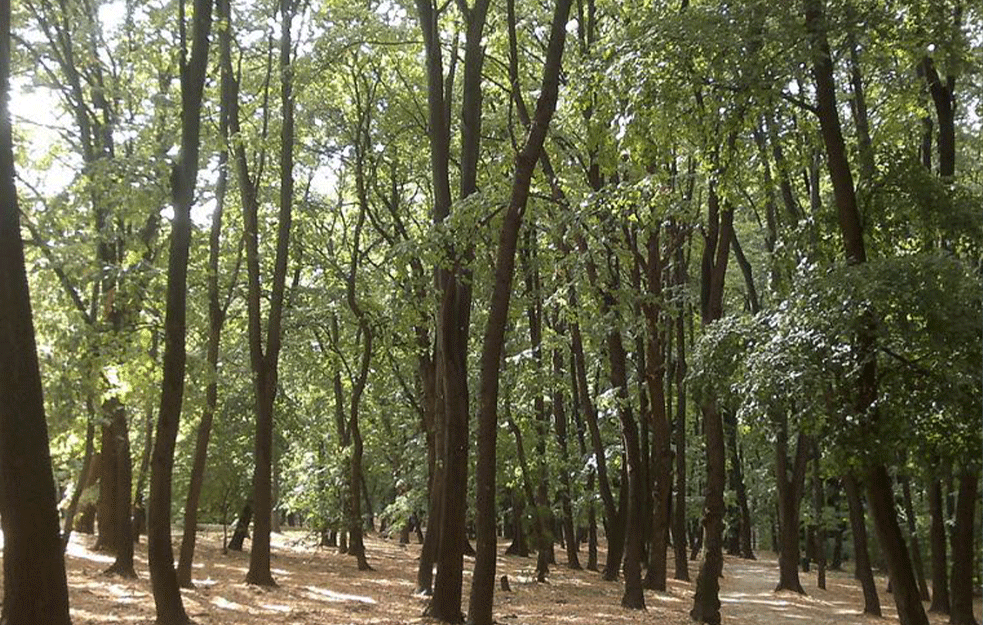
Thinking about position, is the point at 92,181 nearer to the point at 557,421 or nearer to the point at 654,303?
the point at 654,303

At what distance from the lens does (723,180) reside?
1110 centimetres

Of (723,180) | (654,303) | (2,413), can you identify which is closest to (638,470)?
(654,303)

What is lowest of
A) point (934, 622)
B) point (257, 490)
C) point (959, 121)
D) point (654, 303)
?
point (934, 622)

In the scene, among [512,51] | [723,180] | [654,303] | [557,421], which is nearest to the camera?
[723,180]

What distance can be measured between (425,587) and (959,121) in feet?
44.3

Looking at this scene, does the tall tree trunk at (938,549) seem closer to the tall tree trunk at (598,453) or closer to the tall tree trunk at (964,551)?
the tall tree trunk at (964,551)

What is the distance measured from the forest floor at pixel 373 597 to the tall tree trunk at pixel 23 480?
425cm

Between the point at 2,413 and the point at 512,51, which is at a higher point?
the point at 512,51

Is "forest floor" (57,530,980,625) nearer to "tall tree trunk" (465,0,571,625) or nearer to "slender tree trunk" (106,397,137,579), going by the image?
"slender tree trunk" (106,397,137,579)

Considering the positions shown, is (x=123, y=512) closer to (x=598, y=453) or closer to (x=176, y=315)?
(x=176, y=315)

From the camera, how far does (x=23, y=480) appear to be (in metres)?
7.32

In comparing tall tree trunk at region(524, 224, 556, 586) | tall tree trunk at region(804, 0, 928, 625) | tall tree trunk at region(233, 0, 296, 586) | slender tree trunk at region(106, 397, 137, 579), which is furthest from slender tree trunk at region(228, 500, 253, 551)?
tall tree trunk at region(804, 0, 928, 625)

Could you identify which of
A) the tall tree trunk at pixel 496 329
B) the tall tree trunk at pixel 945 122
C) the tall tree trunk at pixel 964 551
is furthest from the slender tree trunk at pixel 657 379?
the tall tree trunk at pixel 964 551

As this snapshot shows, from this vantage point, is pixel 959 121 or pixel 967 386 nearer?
pixel 967 386
